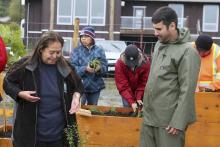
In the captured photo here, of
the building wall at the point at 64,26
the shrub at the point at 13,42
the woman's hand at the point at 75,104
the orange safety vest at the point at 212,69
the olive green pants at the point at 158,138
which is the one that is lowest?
the olive green pants at the point at 158,138

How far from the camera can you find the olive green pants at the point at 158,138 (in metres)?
4.27

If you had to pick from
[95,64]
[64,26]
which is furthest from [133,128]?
[64,26]

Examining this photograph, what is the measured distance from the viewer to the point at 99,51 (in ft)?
22.0

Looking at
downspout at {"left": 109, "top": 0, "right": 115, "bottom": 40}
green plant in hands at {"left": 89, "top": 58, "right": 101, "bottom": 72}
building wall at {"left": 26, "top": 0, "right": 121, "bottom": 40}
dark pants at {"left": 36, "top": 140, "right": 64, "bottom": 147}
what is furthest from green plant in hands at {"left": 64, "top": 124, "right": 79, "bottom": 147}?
downspout at {"left": 109, "top": 0, "right": 115, "bottom": 40}

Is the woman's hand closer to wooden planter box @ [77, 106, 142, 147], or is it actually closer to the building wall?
wooden planter box @ [77, 106, 142, 147]

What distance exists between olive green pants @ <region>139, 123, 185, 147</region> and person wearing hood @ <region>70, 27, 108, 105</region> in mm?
2141

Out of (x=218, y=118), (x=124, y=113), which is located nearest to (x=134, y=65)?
(x=124, y=113)

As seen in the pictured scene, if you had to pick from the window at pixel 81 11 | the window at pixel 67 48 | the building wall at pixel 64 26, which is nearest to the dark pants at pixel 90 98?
the window at pixel 67 48

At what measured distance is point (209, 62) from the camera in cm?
588

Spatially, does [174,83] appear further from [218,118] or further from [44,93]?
[218,118]

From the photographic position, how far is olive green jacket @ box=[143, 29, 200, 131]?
4137 mm

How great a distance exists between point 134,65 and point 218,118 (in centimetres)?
Result: 116

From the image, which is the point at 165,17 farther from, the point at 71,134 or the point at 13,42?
the point at 13,42

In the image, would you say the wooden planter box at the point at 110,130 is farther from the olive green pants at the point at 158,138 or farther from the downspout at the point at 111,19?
the downspout at the point at 111,19
